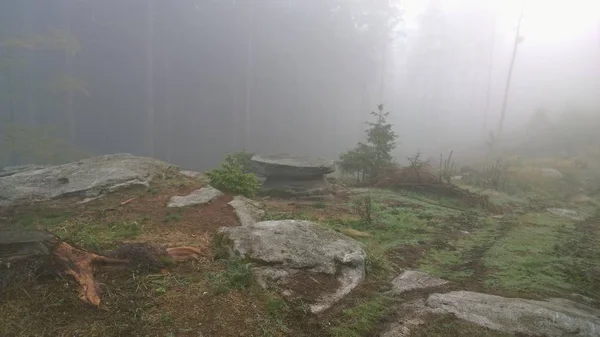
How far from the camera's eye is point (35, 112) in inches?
1452

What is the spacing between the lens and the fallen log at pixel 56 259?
4.24 meters

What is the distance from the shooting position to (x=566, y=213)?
1301 centimetres

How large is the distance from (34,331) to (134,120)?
37.0m

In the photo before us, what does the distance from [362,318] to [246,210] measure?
417 cm

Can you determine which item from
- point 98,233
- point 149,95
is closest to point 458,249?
point 98,233

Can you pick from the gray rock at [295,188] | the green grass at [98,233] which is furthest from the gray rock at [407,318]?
the gray rock at [295,188]

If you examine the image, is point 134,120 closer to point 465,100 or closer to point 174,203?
point 174,203

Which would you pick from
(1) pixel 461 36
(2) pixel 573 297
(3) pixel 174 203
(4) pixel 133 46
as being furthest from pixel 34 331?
(1) pixel 461 36

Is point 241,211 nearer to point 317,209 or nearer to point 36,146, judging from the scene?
point 317,209

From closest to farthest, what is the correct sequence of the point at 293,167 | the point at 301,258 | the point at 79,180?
the point at 301,258
the point at 79,180
the point at 293,167

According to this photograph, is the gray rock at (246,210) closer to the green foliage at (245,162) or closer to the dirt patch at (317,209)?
the dirt patch at (317,209)

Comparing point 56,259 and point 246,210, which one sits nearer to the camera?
point 56,259

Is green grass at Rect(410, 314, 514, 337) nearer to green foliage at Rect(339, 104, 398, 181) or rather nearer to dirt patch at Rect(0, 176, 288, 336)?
dirt patch at Rect(0, 176, 288, 336)

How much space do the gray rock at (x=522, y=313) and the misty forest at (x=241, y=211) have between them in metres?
0.03
